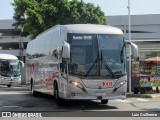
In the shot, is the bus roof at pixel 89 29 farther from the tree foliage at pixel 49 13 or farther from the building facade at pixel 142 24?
the building facade at pixel 142 24

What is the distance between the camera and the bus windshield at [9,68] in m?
40.3

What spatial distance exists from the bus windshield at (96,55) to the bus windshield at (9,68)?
24291 millimetres

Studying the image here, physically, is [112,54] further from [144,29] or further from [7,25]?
[7,25]

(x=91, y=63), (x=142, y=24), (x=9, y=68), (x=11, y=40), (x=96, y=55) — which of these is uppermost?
(x=142, y=24)

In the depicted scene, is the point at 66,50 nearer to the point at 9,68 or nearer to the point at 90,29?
the point at 90,29

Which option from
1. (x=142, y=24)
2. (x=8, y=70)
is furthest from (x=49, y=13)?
(x=142, y=24)

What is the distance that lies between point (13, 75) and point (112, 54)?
25.0m

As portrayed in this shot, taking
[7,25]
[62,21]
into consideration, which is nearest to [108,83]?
[62,21]

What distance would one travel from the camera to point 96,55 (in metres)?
16.8

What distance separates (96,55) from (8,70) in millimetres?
24809

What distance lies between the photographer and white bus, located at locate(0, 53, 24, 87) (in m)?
40.2

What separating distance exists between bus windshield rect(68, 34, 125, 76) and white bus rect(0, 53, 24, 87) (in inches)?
931

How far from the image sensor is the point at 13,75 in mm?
40750

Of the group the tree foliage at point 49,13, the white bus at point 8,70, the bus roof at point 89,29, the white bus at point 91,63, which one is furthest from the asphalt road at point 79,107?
the white bus at point 8,70
